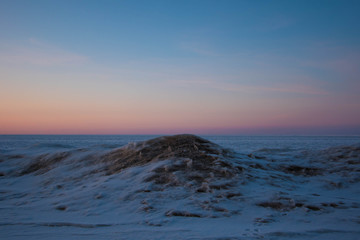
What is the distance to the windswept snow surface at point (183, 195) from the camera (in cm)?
336

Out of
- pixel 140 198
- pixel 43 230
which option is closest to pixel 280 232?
pixel 140 198

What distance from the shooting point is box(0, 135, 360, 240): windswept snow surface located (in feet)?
11.0

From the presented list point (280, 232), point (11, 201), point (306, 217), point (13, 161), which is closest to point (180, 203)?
point (280, 232)

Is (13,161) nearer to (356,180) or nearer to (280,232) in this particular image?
(280,232)

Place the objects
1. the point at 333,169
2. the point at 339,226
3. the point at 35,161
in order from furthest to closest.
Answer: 1. the point at 35,161
2. the point at 333,169
3. the point at 339,226

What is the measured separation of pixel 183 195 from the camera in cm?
469

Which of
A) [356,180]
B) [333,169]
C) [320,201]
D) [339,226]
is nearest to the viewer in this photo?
[339,226]

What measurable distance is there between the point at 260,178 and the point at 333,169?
2932mm

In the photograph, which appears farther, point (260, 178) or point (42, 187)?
point (42, 187)

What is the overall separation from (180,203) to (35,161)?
25.6ft

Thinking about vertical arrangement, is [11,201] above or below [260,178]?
below

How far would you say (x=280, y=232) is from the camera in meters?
3.15

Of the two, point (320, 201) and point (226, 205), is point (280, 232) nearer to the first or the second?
point (226, 205)

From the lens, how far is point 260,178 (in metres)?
5.73
